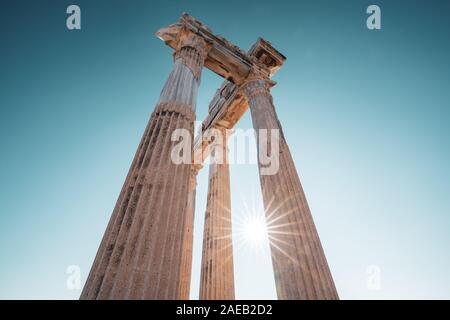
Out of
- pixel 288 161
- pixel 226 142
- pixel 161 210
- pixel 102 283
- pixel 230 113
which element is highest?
pixel 230 113

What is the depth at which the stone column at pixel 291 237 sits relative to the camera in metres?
6.15

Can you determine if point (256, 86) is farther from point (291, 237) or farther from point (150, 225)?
point (150, 225)

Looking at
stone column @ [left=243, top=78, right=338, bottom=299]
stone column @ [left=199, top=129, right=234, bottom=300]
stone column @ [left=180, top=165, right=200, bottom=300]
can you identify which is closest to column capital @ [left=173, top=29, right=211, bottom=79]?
stone column @ [left=243, top=78, right=338, bottom=299]

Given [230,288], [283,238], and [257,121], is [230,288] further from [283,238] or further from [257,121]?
[257,121]

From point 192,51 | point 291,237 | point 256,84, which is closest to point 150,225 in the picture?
point 291,237

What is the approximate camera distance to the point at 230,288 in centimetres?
1081

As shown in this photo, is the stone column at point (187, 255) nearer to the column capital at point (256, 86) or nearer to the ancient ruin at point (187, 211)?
the ancient ruin at point (187, 211)

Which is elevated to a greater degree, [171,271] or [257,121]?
[257,121]

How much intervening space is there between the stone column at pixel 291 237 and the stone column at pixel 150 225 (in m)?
3.45

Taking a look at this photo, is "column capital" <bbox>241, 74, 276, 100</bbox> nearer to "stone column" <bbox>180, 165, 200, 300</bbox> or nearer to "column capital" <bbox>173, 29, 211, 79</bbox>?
"column capital" <bbox>173, 29, 211, 79</bbox>

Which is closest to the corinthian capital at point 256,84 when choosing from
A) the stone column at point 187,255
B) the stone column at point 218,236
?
the stone column at point 218,236

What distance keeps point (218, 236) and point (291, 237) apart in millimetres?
5971
